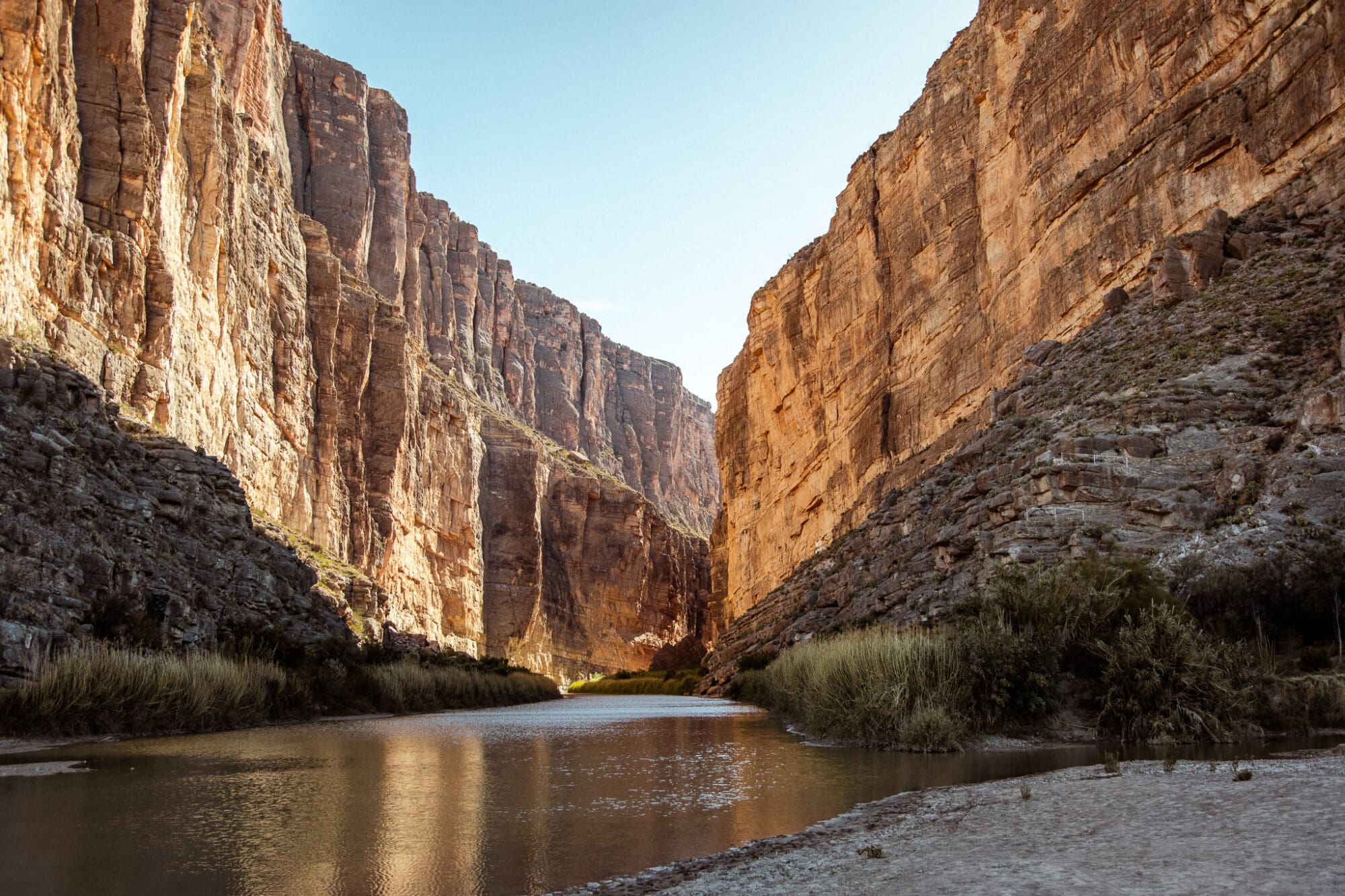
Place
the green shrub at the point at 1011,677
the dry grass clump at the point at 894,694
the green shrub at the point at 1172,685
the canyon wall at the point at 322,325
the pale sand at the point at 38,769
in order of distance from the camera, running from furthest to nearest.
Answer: the canyon wall at the point at 322,325, the green shrub at the point at 1011,677, the dry grass clump at the point at 894,694, the green shrub at the point at 1172,685, the pale sand at the point at 38,769

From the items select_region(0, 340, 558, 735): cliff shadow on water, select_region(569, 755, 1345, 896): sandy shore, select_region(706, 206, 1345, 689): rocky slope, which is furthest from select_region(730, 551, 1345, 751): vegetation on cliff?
select_region(0, 340, 558, 735): cliff shadow on water

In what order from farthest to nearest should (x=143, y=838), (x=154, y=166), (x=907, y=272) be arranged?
1. (x=907, y=272)
2. (x=154, y=166)
3. (x=143, y=838)

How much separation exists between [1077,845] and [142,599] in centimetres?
1944

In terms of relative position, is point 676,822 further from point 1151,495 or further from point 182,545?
point 182,545

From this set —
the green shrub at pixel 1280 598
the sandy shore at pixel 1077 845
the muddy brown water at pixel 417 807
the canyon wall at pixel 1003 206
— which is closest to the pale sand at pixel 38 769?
the muddy brown water at pixel 417 807

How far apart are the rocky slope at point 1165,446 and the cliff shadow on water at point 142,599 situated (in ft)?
41.5

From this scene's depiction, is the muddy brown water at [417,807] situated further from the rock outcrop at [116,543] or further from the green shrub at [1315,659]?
the rock outcrop at [116,543]

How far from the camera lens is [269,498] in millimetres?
50562

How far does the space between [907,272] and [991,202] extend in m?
6.90

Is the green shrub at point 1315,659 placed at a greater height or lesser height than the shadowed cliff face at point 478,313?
lesser

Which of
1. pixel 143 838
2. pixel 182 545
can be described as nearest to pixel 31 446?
pixel 182 545

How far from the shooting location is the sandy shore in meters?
4.62

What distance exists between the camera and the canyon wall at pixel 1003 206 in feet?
93.2

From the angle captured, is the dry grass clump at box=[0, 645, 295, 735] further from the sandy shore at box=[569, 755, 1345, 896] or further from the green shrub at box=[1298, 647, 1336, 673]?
the green shrub at box=[1298, 647, 1336, 673]
